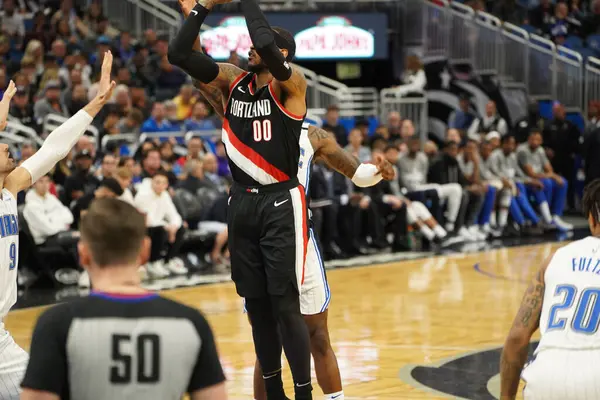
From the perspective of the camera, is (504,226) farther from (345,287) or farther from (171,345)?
(171,345)

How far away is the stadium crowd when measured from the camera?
48.0ft

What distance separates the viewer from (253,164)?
6648 millimetres

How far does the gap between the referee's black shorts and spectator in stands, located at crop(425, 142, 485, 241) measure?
39.9 feet

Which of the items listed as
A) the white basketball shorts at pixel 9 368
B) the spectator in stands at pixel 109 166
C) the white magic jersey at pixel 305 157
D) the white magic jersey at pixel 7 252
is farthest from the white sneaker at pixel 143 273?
the white basketball shorts at pixel 9 368

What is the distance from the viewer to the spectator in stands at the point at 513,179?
2003 cm

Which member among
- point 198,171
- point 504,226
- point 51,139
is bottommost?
point 504,226

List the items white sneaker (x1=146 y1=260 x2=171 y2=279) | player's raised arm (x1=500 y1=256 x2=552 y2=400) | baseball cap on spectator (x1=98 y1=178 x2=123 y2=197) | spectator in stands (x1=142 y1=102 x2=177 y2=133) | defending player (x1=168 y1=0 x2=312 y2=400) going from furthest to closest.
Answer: spectator in stands (x1=142 y1=102 x2=177 y2=133), white sneaker (x1=146 y1=260 x2=171 y2=279), baseball cap on spectator (x1=98 y1=178 x2=123 y2=197), defending player (x1=168 y1=0 x2=312 y2=400), player's raised arm (x1=500 y1=256 x2=552 y2=400)

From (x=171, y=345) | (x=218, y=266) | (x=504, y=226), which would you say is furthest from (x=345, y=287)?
(x=171, y=345)

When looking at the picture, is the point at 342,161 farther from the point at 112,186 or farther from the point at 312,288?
the point at 112,186

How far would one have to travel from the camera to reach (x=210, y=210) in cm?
1573

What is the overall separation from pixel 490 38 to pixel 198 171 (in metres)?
11.1

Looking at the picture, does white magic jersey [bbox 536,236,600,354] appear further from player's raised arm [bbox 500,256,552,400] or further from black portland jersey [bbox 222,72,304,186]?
black portland jersey [bbox 222,72,304,186]

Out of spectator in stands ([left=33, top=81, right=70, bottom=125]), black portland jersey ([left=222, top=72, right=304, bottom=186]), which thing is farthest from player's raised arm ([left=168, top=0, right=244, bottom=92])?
spectator in stands ([left=33, top=81, right=70, bottom=125])

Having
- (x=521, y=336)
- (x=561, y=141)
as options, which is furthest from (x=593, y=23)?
(x=521, y=336)
